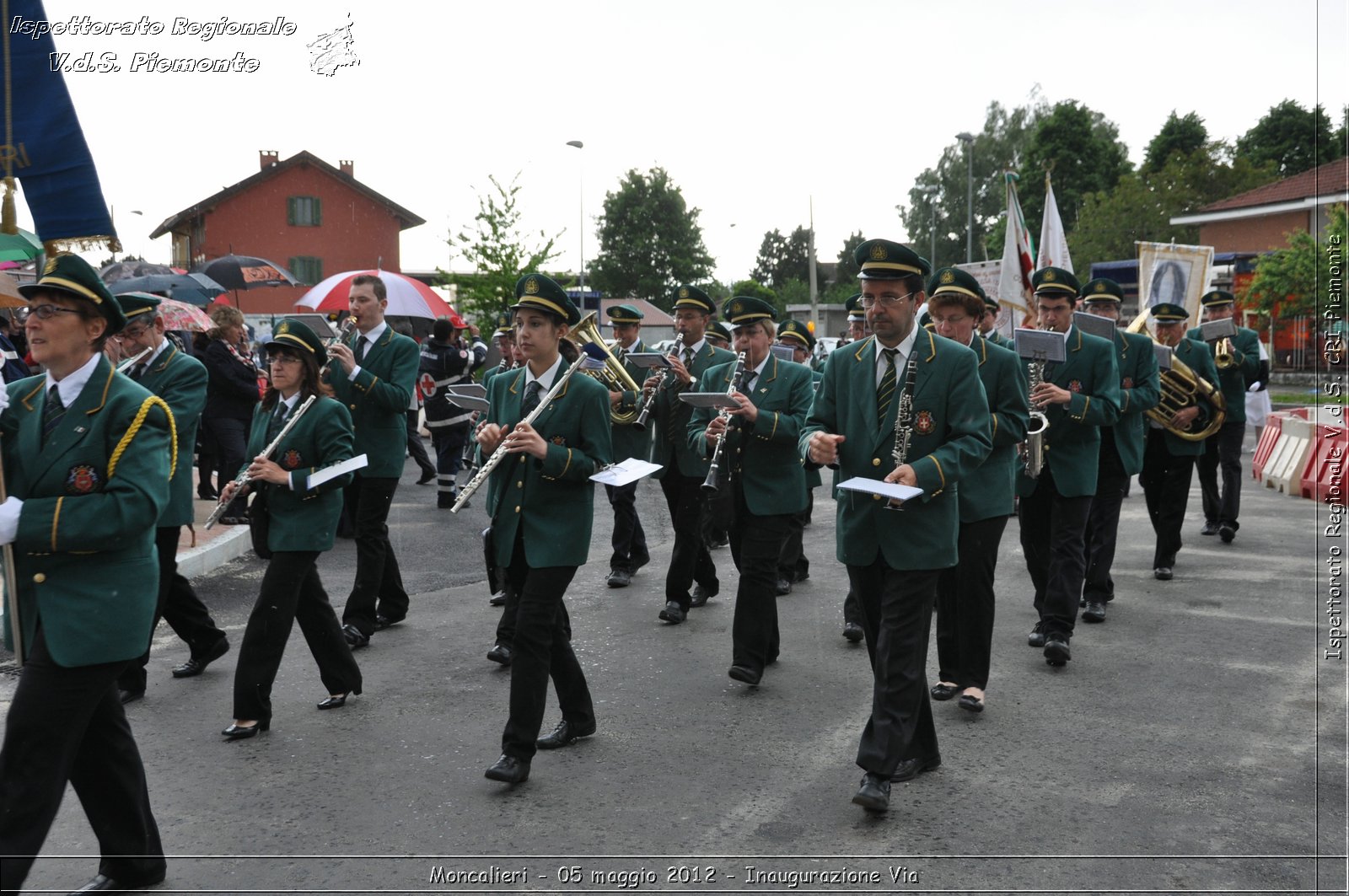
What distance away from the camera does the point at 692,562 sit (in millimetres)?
8523

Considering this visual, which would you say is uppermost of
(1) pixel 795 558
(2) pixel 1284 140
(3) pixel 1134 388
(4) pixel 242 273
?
(2) pixel 1284 140

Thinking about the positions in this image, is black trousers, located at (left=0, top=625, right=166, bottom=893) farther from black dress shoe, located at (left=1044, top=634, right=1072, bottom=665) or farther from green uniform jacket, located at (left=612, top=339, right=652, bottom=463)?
green uniform jacket, located at (left=612, top=339, right=652, bottom=463)

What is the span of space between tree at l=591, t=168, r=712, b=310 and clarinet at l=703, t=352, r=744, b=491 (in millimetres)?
79772

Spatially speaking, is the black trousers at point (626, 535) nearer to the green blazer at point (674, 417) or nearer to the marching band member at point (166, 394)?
the green blazer at point (674, 417)

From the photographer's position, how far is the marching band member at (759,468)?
686 centimetres

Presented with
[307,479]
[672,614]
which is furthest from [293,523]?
[672,614]

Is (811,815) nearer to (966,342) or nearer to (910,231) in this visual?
(966,342)

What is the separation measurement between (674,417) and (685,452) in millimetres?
350

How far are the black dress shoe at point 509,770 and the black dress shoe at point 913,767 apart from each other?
5.08ft

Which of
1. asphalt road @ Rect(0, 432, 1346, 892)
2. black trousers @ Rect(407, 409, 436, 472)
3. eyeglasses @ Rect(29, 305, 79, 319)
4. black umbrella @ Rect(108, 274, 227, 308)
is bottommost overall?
asphalt road @ Rect(0, 432, 1346, 892)

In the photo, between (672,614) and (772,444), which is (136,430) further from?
(672,614)

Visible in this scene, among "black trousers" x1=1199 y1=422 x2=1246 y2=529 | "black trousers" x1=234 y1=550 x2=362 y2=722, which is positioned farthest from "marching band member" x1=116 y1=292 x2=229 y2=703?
"black trousers" x1=1199 y1=422 x2=1246 y2=529

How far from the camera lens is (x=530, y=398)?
5633mm

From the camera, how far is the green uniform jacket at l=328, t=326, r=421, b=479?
7.78m
